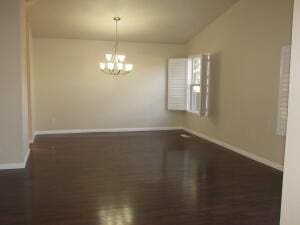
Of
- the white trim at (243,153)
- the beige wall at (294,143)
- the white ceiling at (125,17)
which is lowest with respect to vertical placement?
the white trim at (243,153)

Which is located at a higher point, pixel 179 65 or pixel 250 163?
pixel 179 65

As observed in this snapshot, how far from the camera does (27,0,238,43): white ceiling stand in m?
5.36

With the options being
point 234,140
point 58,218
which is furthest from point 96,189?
point 234,140

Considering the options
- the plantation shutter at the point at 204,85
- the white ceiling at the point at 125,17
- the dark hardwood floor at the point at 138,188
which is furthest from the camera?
the plantation shutter at the point at 204,85

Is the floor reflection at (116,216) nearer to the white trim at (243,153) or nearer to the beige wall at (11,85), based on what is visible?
the beige wall at (11,85)

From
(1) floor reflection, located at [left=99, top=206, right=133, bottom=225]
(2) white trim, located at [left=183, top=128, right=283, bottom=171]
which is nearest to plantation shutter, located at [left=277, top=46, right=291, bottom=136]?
(2) white trim, located at [left=183, top=128, right=283, bottom=171]

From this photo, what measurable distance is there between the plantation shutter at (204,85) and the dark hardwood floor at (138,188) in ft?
3.41

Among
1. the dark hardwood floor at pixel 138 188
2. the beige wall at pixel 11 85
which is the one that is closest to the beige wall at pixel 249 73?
the dark hardwood floor at pixel 138 188

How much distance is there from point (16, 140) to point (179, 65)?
14.7ft

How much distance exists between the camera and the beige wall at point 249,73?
4.50m

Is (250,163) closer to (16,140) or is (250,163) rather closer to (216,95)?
(216,95)

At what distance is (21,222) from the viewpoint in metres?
2.71

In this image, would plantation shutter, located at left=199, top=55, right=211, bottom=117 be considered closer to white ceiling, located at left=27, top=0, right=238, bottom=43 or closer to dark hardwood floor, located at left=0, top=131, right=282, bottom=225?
white ceiling, located at left=27, top=0, right=238, bottom=43

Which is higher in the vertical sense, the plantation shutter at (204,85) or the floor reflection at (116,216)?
the plantation shutter at (204,85)
